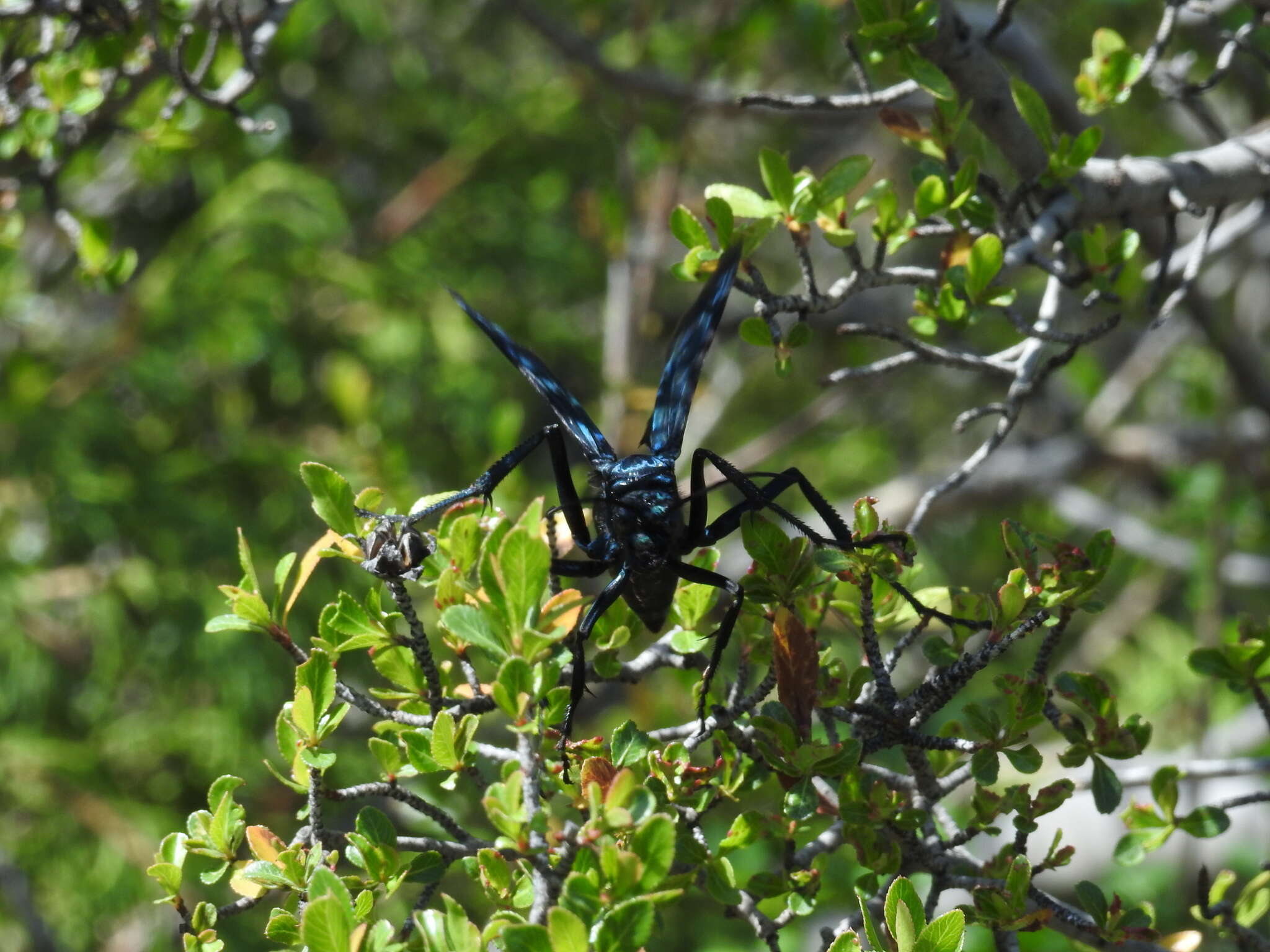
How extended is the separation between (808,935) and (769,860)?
337 millimetres

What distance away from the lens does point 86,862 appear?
3.97m

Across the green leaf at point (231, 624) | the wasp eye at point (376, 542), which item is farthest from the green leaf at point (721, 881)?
the green leaf at point (231, 624)

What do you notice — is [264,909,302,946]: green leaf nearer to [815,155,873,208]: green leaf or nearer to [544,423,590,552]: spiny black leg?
[544,423,590,552]: spiny black leg

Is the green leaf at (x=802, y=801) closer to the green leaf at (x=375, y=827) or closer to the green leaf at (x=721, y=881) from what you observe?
the green leaf at (x=721, y=881)

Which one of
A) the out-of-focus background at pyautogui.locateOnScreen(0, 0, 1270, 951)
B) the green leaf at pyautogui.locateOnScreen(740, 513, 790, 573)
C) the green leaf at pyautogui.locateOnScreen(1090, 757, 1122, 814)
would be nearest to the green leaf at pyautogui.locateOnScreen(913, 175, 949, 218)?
the green leaf at pyautogui.locateOnScreen(740, 513, 790, 573)

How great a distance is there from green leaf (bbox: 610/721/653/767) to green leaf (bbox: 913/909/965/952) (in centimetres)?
34

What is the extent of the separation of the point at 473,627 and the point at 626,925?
0.95ft

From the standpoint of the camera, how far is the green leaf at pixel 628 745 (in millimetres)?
1187

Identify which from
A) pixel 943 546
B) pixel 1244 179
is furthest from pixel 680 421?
pixel 943 546

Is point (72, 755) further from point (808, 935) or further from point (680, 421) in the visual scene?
point (680, 421)

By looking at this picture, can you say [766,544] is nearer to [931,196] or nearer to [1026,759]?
[1026,759]

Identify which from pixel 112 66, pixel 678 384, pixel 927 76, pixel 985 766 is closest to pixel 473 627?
pixel 985 766

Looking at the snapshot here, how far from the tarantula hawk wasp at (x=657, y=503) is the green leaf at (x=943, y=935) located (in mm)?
372

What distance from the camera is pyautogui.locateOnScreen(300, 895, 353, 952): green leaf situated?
98 centimetres
